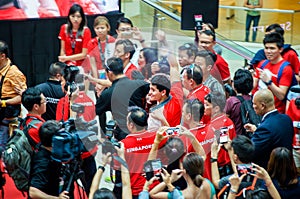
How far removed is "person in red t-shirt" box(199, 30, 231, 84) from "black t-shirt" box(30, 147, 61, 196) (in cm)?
278

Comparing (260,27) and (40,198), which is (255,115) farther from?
(260,27)

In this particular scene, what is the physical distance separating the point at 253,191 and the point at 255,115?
1733 millimetres

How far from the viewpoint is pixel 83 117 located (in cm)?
628

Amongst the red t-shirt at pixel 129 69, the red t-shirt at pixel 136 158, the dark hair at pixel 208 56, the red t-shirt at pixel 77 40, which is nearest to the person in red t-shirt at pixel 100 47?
the red t-shirt at pixel 77 40

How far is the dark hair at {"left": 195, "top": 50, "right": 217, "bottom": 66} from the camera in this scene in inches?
278

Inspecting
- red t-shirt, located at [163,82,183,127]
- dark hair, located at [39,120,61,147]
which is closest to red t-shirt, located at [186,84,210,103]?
red t-shirt, located at [163,82,183,127]

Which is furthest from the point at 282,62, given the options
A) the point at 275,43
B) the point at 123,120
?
the point at 123,120

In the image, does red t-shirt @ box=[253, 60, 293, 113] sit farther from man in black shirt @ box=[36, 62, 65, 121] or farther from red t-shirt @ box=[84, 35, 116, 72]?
man in black shirt @ box=[36, 62, 65, 121]

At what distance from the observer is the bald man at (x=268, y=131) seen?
5746 mm

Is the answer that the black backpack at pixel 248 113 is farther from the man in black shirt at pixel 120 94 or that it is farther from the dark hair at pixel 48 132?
the dark hair at pixel 48 132

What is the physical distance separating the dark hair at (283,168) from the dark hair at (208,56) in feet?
7.29

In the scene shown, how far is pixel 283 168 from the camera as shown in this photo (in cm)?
499

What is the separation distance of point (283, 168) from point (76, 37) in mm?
4257

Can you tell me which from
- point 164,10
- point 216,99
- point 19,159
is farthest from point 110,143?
point 164,10
